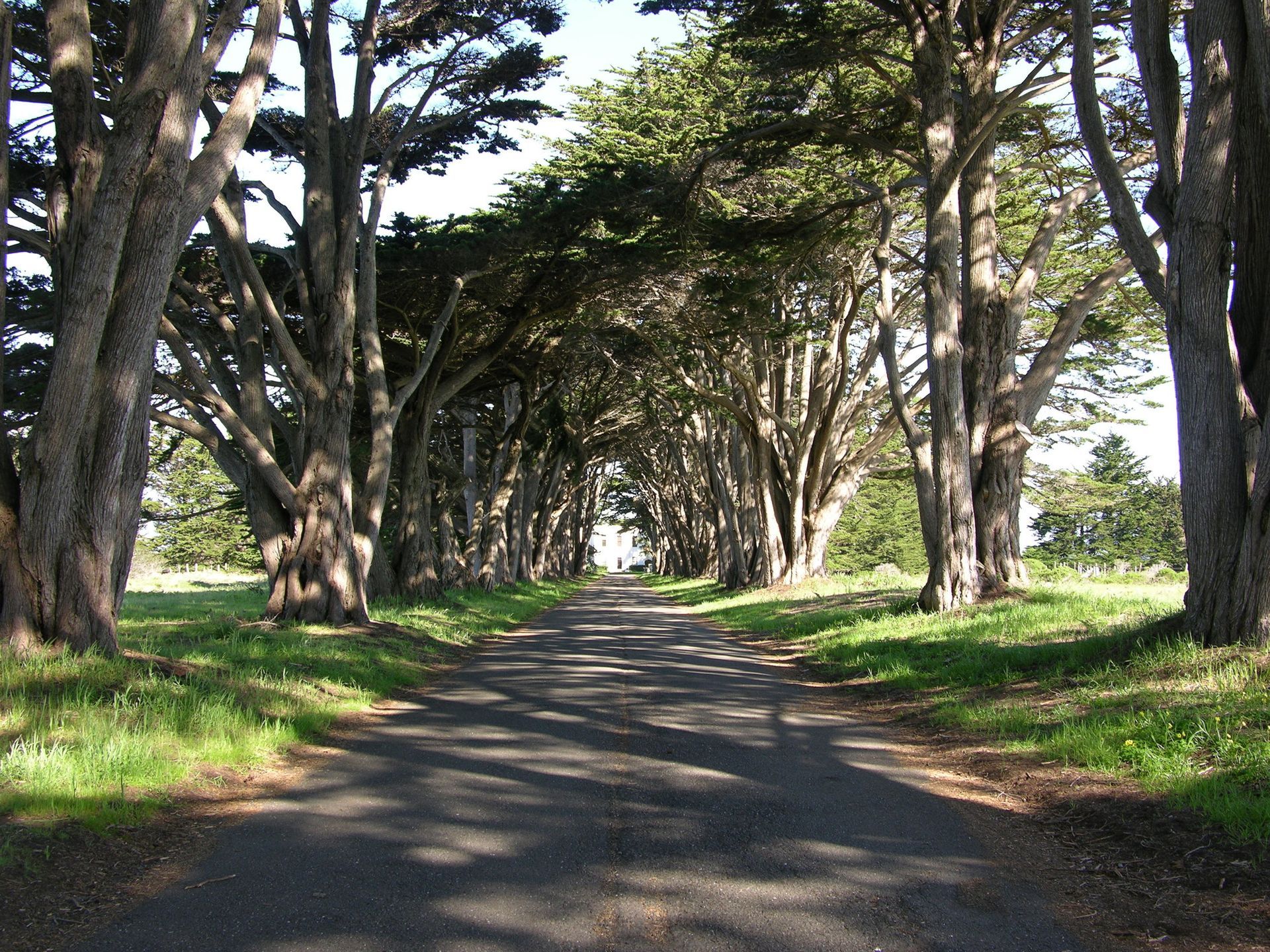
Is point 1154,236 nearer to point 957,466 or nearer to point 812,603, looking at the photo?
point 957,466

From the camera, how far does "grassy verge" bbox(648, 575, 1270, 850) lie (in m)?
5.39

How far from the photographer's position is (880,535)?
234 ft

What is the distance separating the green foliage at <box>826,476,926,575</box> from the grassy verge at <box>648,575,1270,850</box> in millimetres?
54011

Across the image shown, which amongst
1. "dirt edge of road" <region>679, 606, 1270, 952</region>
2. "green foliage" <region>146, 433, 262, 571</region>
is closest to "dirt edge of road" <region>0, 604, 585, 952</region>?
"dirt edge of road" <region>679, 606, 1270, 952</region>

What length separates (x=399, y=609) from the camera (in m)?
17.5

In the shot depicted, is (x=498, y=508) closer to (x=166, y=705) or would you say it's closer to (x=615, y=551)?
(x=166, y=705)

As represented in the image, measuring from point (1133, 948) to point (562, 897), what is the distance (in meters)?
2.12

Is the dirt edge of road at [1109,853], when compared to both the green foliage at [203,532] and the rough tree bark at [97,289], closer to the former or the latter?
the rough tree bark at [97,289]

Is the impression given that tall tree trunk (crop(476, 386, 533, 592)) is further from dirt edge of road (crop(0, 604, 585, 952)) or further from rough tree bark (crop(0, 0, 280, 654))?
dirt edge of road (crop(0, 604, 585, 952))

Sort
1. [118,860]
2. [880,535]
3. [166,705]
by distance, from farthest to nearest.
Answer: [880,535] → [166,705] → [118,860]

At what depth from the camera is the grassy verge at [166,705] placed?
16.5 ft

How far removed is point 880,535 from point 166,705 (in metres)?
68.0

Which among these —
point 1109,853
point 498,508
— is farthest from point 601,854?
point 498,508

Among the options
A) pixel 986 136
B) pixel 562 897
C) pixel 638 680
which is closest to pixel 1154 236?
pixel 986 136
